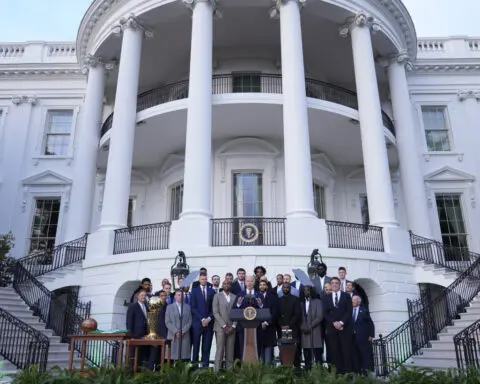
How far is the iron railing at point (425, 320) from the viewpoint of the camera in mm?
11251

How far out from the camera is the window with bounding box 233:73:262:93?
694 inches

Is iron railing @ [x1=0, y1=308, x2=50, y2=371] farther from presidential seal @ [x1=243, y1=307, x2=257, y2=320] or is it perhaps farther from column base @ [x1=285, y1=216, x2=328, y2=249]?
column base @ [x1=285, y1=216, x2=328, y2=249]

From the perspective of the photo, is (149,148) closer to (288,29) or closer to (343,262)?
(288,29)

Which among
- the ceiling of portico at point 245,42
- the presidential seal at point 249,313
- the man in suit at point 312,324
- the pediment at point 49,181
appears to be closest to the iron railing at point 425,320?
the man in suit at point 312,324

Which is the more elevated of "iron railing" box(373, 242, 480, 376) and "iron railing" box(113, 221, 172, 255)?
"iron railing" box(113, 221, 172, 255)

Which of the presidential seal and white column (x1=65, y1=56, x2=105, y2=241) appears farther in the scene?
white column (x1=65, y1=56, x2=105, y2=241)

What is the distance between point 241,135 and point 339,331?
35.3 ft

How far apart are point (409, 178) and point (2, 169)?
56.5ft

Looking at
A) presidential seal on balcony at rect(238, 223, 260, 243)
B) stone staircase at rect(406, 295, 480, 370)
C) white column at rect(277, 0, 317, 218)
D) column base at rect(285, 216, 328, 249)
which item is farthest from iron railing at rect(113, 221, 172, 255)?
stone staircase at rect(406, 295, 480, 370)

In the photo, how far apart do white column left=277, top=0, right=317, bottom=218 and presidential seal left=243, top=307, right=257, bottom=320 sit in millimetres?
5656

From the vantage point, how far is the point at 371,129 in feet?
47.9

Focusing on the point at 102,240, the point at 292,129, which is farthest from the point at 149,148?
the point at 292,129

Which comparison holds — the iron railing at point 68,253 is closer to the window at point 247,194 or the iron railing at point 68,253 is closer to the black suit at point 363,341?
the window at point 247,194

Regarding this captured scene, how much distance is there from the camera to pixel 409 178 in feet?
54.2
